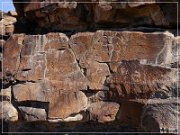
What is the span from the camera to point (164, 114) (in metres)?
3.68

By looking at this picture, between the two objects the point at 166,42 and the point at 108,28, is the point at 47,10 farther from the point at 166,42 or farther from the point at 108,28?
the point at 166,42

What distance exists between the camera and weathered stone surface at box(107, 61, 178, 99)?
3664 millimetres

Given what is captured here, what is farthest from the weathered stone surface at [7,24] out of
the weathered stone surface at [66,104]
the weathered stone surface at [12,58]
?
the weathered stone surface at [66,104]

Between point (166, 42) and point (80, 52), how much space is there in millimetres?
818

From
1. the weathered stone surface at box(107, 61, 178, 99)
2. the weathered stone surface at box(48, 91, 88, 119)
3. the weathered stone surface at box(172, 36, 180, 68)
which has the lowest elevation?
the weathered stone surface at box(48, 91, 88, 119)

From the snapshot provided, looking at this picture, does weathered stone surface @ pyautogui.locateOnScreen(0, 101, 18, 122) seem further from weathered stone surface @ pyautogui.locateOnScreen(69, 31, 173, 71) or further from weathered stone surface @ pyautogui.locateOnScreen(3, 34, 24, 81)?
weathered stone surface @ pyautogui.locateOnScreen(69, 31, 173, 71)

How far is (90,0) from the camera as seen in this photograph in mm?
4160

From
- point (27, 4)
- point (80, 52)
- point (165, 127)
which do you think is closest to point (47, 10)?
point (27, 4)

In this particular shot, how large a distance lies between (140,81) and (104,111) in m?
0.44

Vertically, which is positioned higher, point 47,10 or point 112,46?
point 47,10

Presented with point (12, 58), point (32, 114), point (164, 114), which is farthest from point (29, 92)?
point (164, 114)

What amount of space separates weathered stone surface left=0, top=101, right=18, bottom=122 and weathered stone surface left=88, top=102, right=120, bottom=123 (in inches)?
32.5

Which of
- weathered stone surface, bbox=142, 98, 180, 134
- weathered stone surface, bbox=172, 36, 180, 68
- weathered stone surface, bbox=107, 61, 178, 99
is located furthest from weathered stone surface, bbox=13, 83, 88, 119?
weathered stone surface, bbox=172, 36, 180, 68

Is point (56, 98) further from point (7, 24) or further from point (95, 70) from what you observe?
point (7, 24)
